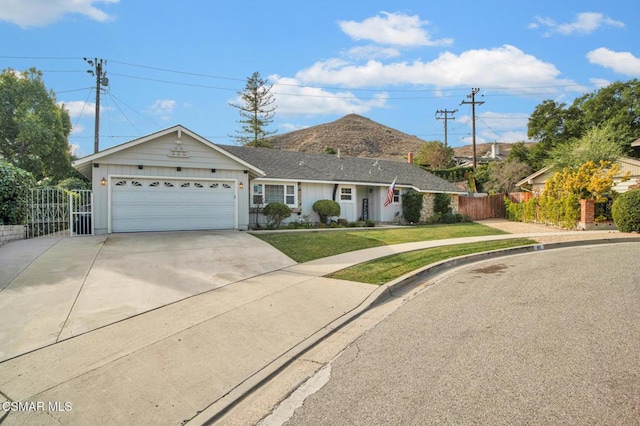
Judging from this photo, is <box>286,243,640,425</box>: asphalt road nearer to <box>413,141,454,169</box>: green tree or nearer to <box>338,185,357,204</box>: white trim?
<box>338,185,357,204</box>: white trim

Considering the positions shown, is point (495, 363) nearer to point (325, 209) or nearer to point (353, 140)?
point (325, 209)

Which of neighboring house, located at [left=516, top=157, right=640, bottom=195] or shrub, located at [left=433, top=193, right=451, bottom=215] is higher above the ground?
neighboring house, located at [left=516, top=157, right=640, bottom=195]

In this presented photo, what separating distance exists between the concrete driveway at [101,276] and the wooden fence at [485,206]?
60.8 ft

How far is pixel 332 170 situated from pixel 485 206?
12047mm

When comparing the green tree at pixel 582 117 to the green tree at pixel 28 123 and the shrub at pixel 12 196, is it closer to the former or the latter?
the shrub at pixel 12 196

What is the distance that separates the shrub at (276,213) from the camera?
17.9 metres

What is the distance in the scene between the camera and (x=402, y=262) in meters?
9.60

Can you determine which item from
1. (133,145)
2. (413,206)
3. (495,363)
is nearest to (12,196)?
(133,145)

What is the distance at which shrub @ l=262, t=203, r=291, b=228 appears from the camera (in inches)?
705

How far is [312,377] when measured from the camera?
3852 millimetres

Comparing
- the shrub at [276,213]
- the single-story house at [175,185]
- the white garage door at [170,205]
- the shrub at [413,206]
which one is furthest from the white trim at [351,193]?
the white garage door at [170,205]

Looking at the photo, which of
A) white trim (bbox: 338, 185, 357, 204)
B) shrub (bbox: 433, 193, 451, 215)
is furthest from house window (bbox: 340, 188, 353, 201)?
shrub (bbox: 433, 193, 451, 215)

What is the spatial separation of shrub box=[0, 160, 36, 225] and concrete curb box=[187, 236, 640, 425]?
37.9 feet

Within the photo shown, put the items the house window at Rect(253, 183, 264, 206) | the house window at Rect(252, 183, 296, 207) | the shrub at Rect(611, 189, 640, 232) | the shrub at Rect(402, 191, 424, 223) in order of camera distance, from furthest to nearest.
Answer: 1. the shrub at Rect(402, 191, 424, 223)
2. the house window at Rect(252, 183, 296, 207)
3. the house window at Rect(253, 183, 264, 206)
4. the shrub at Rect(611, 189, 640, 232)
